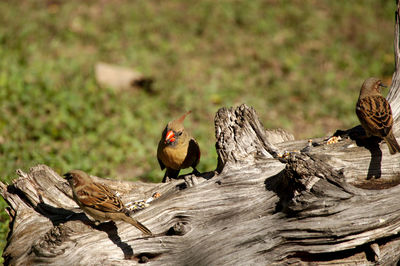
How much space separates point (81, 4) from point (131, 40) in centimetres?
190

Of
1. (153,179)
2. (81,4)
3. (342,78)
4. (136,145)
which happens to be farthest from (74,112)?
(342,78)

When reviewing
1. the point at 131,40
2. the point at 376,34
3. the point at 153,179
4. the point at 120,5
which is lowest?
the point at 153,179

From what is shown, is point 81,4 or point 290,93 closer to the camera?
point 290,93

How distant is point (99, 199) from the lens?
468 cm

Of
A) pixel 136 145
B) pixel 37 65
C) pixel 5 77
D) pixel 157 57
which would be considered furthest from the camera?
pixel 157 57

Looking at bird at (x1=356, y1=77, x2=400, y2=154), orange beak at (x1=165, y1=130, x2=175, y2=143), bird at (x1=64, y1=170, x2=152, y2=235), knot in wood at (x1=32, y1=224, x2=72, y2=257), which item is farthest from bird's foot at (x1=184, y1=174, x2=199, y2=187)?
bird at (x1=356, y1=77, x2=400, y2=154)

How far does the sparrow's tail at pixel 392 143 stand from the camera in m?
4.96

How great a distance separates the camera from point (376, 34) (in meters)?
12.0

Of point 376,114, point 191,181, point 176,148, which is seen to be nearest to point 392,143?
point 376,114

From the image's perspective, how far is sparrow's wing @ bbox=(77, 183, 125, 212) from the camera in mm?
4641

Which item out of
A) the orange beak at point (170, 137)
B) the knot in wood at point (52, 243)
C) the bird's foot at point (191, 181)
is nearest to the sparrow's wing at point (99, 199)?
the knot in wood at point (52, 243)

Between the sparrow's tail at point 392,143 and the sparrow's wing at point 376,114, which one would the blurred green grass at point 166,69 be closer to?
the sparrow's wing at point 376,114

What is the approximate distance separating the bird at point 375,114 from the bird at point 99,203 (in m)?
2.64

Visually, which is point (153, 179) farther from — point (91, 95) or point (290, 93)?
point (290, 93)
